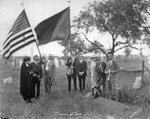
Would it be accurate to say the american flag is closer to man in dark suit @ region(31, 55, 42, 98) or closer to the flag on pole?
the flag on pole

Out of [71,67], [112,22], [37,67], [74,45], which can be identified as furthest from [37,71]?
[112,22]

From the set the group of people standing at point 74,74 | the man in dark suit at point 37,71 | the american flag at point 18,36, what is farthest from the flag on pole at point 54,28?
the man in dark suit at point 37,71

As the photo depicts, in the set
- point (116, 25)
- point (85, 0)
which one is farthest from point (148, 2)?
point (85, 0)

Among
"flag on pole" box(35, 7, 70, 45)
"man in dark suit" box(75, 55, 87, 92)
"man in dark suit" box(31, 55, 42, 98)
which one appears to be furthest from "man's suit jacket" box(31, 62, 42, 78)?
"man in dark suit" box(75, 55, 87, 92)

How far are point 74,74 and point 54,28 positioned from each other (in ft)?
8.04

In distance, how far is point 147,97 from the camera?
789 cm

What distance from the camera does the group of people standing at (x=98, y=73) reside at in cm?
845

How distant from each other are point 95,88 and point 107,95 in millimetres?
538

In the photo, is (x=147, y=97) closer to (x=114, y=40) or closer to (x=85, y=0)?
(x=114, y=40)

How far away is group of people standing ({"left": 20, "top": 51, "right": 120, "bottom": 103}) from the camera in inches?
332

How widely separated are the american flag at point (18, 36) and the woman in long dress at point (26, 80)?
3.05 ft

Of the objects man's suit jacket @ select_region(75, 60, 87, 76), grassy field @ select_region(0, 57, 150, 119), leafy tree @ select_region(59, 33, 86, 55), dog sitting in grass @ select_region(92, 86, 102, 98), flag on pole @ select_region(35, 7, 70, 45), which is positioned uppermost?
flag on pole @ select_region(35, 7, 70, 45)

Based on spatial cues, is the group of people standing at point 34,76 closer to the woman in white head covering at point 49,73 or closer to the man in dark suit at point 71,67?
the woman in white head covering at point 49,73

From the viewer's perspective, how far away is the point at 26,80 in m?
8.47
